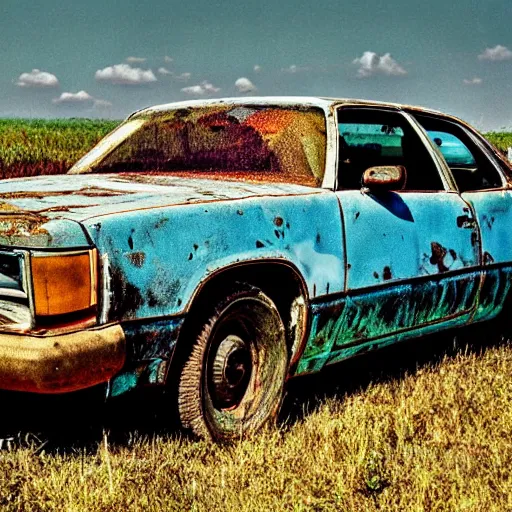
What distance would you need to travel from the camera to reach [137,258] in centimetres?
313

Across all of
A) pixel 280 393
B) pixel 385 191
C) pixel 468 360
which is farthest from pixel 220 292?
pixel 468 360

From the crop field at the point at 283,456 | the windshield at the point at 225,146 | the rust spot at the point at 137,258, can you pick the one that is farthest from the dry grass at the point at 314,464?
the windshield at the point at 225,146

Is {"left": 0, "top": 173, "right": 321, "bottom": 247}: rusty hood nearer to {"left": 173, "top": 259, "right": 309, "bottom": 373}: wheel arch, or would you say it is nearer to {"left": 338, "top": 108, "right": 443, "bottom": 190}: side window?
{"left": 173, "top": 259, "right": 309, "bottom": 373}: wheel arch

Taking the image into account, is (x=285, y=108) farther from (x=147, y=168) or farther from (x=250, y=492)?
(x=250, y=492)

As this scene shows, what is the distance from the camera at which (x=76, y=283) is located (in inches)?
117

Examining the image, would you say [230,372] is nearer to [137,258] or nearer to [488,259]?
[137,258]

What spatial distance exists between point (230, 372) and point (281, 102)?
157 cm

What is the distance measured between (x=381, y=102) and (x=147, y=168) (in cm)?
131

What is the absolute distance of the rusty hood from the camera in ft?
9.75

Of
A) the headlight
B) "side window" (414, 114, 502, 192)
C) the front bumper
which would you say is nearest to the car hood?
the headlight

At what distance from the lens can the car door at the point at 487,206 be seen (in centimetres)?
498

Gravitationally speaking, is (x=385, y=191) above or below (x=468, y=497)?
above

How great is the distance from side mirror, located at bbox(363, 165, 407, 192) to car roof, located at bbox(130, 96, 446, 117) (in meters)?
0.46

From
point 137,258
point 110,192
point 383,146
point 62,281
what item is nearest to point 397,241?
point 383,146
